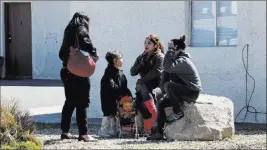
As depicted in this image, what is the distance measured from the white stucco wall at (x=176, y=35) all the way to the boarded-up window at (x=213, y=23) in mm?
181

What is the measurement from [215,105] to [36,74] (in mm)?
12328

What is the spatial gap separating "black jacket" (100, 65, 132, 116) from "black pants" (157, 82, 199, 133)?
32.8 inches

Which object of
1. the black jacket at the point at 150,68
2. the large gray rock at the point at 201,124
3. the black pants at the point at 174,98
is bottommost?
the large gray rock at the point at 201,124

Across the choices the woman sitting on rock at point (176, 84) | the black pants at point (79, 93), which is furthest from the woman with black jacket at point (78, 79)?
the woman sitting on rock at point (176, 84)

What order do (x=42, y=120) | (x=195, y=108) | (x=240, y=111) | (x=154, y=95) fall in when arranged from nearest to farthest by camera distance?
(x=195, y=108) < (x=154, y=95) < (x=240, y=111) < (x=42, y=120)

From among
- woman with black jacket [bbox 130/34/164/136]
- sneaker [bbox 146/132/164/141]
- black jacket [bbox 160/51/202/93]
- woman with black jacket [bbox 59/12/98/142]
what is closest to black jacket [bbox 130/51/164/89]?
woman with black jacket [bbox 130/34/164/136]

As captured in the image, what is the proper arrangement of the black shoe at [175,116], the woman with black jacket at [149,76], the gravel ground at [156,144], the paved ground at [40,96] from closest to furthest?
the gravel ground at [156,144] → the black shoe at [175,116] → the woman with black jacket at [149,76] → the paved ground at [40,96]

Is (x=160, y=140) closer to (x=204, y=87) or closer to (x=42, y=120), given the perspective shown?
(x=204, y=87)

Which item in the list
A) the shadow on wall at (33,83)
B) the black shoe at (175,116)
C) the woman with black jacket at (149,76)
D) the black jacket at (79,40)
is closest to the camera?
the black jacket at (79,40)

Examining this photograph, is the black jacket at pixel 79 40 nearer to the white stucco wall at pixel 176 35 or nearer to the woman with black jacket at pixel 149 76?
the woman with black jacket at pixel 149 76

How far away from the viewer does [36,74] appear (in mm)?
21125

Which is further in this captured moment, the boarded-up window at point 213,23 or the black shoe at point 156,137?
the boarded-up window at point 213,23

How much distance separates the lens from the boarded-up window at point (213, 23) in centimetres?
1146

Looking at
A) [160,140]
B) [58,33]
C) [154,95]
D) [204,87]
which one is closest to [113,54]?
[154,95]
